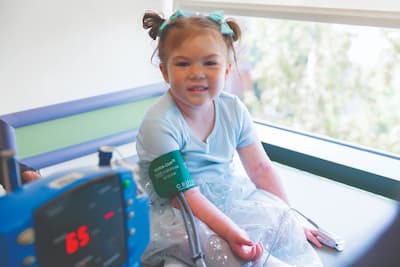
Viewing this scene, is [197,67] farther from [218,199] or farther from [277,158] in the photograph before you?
[277,158]

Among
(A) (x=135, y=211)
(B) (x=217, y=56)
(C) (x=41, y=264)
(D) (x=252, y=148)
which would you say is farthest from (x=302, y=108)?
(C) (x=41, y=264)

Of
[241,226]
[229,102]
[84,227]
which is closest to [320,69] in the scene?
[229,102]

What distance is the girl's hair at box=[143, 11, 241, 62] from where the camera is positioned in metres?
0.86

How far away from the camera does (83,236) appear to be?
45 centimetres

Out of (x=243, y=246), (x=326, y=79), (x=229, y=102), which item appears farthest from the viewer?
(x=326, y=79)

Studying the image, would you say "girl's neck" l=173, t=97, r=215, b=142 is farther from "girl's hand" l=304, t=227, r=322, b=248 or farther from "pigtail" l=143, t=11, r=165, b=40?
"girl's hand" l=304, t=227, r=322, b=248

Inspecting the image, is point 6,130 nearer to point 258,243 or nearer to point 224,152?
point 224,152

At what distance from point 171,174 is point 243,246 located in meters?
0.18

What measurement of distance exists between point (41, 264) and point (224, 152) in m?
0.54

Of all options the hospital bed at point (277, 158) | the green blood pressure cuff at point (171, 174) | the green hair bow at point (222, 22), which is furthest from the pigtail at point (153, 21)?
the hospital bed at point (277, 158)

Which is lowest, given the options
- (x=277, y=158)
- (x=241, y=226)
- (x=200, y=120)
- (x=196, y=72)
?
(x=277, y=158)

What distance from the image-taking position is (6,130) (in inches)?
42.4

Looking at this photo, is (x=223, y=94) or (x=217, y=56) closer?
(x=217, y=56)

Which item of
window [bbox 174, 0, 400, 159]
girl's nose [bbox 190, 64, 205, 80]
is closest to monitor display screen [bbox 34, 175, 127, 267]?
girl's nose [bbox 190, 64, 205, 80]
